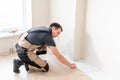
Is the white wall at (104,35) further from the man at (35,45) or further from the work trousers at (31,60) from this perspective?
the work trousers at (31,60)

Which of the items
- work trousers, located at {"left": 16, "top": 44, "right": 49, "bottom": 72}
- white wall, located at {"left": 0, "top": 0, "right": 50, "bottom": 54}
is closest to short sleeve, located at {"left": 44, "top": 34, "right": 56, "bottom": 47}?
work trousers, located at {"left": 16, "top": 44, "right": 49, "bottom": 72}

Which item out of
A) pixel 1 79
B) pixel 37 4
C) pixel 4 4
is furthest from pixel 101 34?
pixel 4 4

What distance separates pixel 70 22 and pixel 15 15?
984mm

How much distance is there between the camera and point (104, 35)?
8.25 feet

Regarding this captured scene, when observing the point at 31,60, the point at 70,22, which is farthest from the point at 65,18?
the point at 31,60

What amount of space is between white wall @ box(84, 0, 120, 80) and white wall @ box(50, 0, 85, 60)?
11 cm

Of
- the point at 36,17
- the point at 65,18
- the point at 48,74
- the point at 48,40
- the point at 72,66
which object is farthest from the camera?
the point at 36,17

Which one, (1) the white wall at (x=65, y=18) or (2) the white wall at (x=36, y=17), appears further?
(2) the white wall at (x=36, y=17)

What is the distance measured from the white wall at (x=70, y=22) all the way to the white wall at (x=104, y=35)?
0.11 meters

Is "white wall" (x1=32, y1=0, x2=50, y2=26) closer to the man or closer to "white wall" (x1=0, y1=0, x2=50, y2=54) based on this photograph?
"white wall" (x1=0, y1=0, x2=50, y2=54)

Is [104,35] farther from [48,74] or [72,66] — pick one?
[48,74]

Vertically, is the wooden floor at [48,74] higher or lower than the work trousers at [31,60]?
lower

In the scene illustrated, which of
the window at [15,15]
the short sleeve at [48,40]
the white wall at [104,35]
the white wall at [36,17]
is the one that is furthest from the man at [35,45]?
the window at [15,15]

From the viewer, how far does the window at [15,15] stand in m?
3.14
